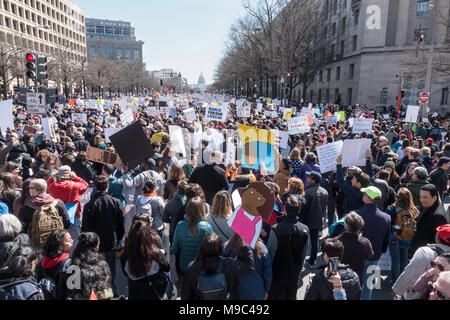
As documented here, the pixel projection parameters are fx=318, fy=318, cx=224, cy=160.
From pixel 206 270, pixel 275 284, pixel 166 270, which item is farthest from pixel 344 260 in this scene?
pixel 166 270

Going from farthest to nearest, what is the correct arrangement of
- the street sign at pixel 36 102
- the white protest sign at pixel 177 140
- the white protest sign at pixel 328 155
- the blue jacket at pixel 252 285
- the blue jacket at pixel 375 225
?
the street sign at pixel 36 102 < the white protest sign at pixel 177 140 < the white protest sign at pixel 328 155 < the blue jacket at pixel 375 225 < the blue jacket at pixel 252 285

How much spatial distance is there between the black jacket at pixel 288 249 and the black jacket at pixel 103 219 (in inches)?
86.7

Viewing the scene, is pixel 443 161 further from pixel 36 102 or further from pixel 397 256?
pixel 36 102

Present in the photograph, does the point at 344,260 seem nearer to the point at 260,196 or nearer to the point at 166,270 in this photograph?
the point at 260,196

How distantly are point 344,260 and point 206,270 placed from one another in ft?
5.55

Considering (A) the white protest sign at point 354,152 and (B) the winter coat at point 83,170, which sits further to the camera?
(B) the winter coat at point 83,170

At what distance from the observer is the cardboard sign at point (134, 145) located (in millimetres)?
5535

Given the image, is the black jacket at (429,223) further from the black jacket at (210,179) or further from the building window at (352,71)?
the building window at (352,71)

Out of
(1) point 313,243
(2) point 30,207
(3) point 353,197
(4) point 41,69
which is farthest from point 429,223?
(4) point 41,69

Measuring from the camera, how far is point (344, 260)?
141 inches

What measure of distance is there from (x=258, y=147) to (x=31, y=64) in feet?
31.7

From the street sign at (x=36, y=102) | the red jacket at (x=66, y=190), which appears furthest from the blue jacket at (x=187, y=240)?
the street sign at (x=36, y=102)

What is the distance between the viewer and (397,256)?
15.3 feet
